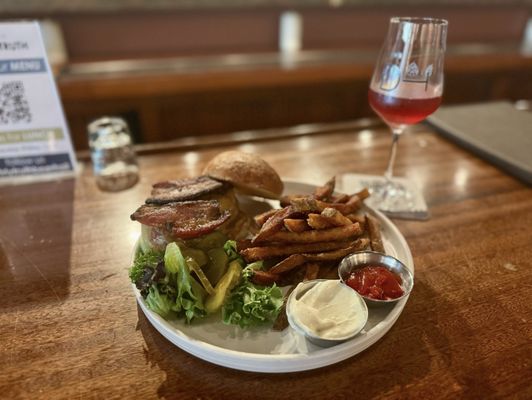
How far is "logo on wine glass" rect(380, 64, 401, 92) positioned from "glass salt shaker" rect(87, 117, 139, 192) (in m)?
1.50

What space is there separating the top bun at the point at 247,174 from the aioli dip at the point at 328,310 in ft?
2.07

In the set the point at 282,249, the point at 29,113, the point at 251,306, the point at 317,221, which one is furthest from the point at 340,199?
the point at 29,113

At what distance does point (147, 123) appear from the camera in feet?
13.1

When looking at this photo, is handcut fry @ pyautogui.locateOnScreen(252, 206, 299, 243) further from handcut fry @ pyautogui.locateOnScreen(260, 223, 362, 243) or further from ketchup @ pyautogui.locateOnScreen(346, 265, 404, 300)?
ketchup @ pyautogui.locateOnScreen(346, 265, 404, 300)

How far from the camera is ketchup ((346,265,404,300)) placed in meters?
1.30

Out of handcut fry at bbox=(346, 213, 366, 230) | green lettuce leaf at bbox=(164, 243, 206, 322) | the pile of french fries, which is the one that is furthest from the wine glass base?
green lettuce leaf at bbox=(164, 243, 206, 322)

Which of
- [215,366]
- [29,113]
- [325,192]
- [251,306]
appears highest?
[29,113]

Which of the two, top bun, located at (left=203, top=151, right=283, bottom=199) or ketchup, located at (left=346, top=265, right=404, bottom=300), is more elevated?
top bun, located at (left=203, top=151, right=283, bottom=199)

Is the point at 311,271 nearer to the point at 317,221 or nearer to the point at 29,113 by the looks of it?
the point at 317,221

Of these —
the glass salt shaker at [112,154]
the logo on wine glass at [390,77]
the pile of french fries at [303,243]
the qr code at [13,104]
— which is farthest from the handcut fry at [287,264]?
the qr code at [13,104]

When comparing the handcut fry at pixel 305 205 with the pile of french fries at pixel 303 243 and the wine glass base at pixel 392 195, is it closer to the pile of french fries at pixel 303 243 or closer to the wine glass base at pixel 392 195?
the pile of french fries at pixel 303 243

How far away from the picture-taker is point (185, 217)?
4.63 ft

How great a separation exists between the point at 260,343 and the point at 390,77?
1.34 metres

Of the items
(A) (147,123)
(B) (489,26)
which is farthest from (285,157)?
(B) (489,26)
